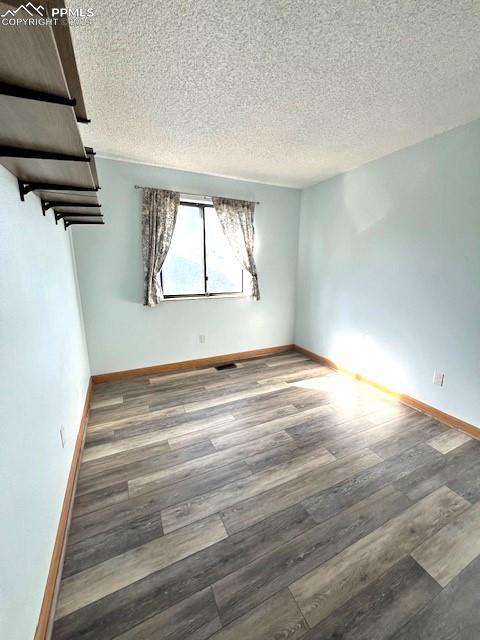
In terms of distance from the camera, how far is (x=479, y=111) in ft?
5.84

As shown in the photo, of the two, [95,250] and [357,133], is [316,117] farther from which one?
[95,250]

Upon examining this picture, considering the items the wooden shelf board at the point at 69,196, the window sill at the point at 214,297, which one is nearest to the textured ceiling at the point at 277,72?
the wooden shelf board at the point at 69,196

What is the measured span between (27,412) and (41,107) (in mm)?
1031

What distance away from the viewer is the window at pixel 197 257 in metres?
3.11

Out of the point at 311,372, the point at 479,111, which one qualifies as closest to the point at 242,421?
the point at 311,372

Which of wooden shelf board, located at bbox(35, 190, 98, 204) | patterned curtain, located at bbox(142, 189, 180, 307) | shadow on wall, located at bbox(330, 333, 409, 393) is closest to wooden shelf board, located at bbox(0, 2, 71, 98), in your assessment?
wooden shelf board, located at bbox(35, 190, 98, 204)

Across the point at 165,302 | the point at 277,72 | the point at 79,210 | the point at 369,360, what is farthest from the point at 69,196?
the point at 369,360

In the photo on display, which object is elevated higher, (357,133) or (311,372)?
(357,133)

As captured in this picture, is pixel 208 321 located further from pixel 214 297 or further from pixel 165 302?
pixel 165 302

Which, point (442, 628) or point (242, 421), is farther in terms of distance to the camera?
point (242, 421)

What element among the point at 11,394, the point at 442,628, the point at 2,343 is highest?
the point at 2,343

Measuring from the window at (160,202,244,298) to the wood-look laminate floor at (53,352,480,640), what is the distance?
5.14 ft

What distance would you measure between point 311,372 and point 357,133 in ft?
8.22

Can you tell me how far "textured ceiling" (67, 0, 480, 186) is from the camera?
42.6 inches
